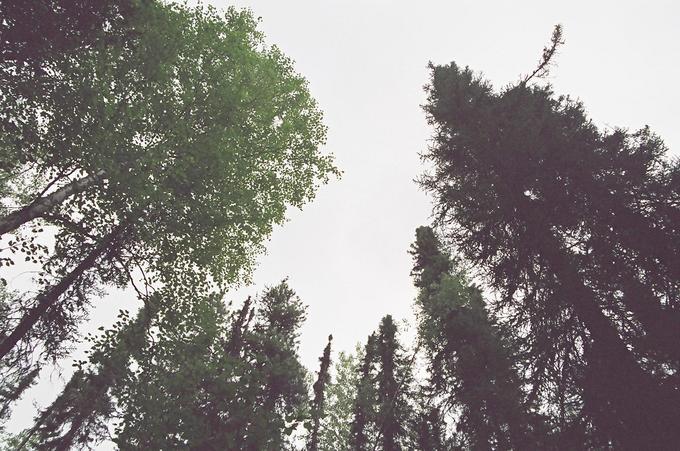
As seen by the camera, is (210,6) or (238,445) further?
(210,6)

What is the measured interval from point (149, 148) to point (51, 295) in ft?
12.0

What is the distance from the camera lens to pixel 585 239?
267 inches

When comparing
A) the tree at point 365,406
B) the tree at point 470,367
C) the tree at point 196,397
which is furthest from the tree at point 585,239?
the tree at point 365,406

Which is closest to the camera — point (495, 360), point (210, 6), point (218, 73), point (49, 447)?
point (218, 73)

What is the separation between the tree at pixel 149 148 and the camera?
16.9 feet

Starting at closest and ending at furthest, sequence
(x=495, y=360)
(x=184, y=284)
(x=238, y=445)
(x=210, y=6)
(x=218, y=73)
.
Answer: (x=238, y=445)
(x=184, y=284)
(x=218, y=73)
(x=210, y=6)
(x=495, y=360)

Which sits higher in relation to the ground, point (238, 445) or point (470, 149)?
point (470, 149)

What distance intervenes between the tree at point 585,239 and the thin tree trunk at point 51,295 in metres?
7.17

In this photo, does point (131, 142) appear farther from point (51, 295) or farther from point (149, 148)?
point (51, 295)

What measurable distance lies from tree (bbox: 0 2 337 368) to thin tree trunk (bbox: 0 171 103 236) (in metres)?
0.02

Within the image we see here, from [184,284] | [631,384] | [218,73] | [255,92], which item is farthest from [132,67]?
[631,384]

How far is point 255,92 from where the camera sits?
27.9ft

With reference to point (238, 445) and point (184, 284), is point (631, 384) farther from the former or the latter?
point (184, 284)

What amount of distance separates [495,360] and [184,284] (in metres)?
11.2
